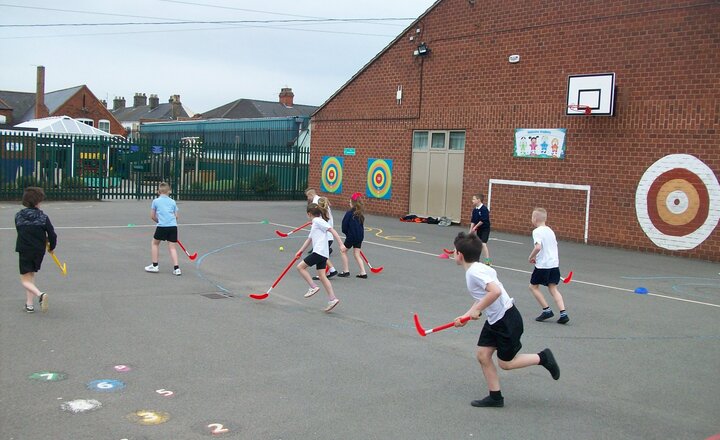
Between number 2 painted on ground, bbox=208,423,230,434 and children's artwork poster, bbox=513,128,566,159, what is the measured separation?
53.3 ft

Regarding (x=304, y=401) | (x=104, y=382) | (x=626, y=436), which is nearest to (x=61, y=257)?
(x=104, y=382)

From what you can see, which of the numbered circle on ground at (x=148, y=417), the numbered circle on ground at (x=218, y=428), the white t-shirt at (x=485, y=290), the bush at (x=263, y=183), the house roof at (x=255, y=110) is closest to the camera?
the numbered circle on ground at (x=218, y=428)

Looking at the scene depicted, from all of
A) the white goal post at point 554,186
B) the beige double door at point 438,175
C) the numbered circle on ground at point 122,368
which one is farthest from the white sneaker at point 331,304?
the beige double door at point 438,175

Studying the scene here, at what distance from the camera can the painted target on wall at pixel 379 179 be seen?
82.4 ft

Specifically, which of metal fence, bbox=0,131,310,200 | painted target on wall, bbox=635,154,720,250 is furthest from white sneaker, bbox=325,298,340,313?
metal fence, bbox=0,131,310,200

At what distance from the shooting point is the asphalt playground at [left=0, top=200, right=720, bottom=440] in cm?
530

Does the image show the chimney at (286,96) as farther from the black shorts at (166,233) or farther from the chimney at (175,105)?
the black shorts at (166,233)

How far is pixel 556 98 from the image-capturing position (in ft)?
64.6

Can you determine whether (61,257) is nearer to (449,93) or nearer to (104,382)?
(104,382)

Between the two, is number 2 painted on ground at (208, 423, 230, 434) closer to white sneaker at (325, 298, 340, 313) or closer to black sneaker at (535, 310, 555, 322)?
white sneaker at (325, 298, 340, 313)

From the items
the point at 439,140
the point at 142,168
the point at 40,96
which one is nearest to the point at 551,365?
the point at 439,140

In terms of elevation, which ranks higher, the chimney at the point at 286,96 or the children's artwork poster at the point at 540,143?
the chimney at the point at 286,96

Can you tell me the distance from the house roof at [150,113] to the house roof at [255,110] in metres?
9.13

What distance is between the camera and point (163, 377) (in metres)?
6.23
